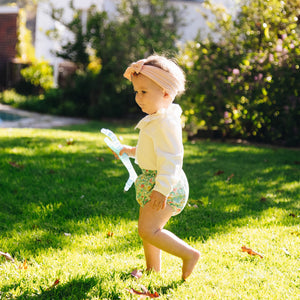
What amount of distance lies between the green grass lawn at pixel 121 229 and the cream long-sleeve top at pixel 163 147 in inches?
25.7

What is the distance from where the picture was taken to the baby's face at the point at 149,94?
243 centimetres

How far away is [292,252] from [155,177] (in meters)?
1.24

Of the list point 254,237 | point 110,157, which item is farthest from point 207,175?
point 254,237

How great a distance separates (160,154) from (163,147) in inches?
1.9

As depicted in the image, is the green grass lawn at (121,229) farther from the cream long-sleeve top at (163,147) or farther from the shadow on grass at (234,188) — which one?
the cream long-sleeve top at (163,147)

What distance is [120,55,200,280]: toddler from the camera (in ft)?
7.68

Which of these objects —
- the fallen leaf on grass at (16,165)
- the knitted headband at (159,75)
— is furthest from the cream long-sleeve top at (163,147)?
the fallen leaf on grass at (16,165)

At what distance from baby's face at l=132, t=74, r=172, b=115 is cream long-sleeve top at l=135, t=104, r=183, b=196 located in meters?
0.04

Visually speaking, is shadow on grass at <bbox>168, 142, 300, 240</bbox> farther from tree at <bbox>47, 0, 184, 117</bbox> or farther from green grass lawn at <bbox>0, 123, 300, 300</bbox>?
tree at <bbox>47, 0, 184, 117</bbox>

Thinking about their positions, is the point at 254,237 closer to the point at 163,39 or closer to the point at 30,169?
the point at 30,169

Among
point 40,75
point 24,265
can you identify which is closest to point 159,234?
point 24,265

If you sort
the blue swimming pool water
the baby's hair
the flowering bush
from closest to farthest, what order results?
the baby's hair
the flowering bush
the blue swimming pool water

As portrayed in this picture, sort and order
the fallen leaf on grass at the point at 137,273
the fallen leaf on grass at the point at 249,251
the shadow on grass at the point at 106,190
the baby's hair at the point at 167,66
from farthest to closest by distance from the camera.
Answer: the shadow on grass at the point at 106,190 → the fallen leaf on grass at the point at 249,251 → the fallen leaf on grass at the point at 137,273 → the baby's hair at the point at 167,66

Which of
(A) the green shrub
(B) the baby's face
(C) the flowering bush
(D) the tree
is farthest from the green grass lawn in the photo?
(A) the green shrub
